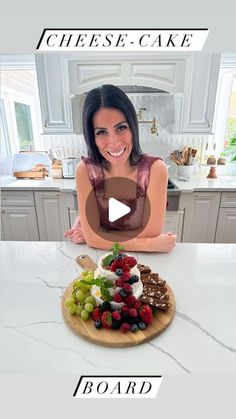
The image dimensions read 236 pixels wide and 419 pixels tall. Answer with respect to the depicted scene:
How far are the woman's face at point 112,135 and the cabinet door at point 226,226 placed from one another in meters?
1.24

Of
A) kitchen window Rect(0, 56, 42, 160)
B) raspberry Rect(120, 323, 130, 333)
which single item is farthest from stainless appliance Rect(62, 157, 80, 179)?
raspberry Rect(120, 323, 130, 333)

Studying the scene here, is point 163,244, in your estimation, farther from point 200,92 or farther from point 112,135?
point 200,92

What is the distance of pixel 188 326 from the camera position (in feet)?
2.01

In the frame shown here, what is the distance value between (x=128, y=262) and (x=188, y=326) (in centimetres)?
22

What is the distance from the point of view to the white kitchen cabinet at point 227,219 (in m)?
1.95

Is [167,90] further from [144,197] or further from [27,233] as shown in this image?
[27,233]

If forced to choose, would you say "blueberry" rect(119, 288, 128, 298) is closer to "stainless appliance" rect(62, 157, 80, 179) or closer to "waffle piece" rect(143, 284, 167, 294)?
"waffle piece" rect(143, 284, 167, 294)

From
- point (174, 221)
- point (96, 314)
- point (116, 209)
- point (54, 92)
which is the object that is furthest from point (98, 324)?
point (54, 92)

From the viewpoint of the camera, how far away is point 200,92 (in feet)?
6.37

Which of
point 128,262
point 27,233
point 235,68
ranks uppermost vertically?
point 235,68

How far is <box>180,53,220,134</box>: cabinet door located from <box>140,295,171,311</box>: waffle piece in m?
1.75

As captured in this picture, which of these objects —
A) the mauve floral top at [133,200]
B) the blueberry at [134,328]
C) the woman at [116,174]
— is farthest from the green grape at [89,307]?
the mauve floral top at [133,200]

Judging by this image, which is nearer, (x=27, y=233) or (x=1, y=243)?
(x=1, y=243)

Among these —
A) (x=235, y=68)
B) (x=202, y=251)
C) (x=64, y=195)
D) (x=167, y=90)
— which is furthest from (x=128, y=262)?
(x=235, y=68)
